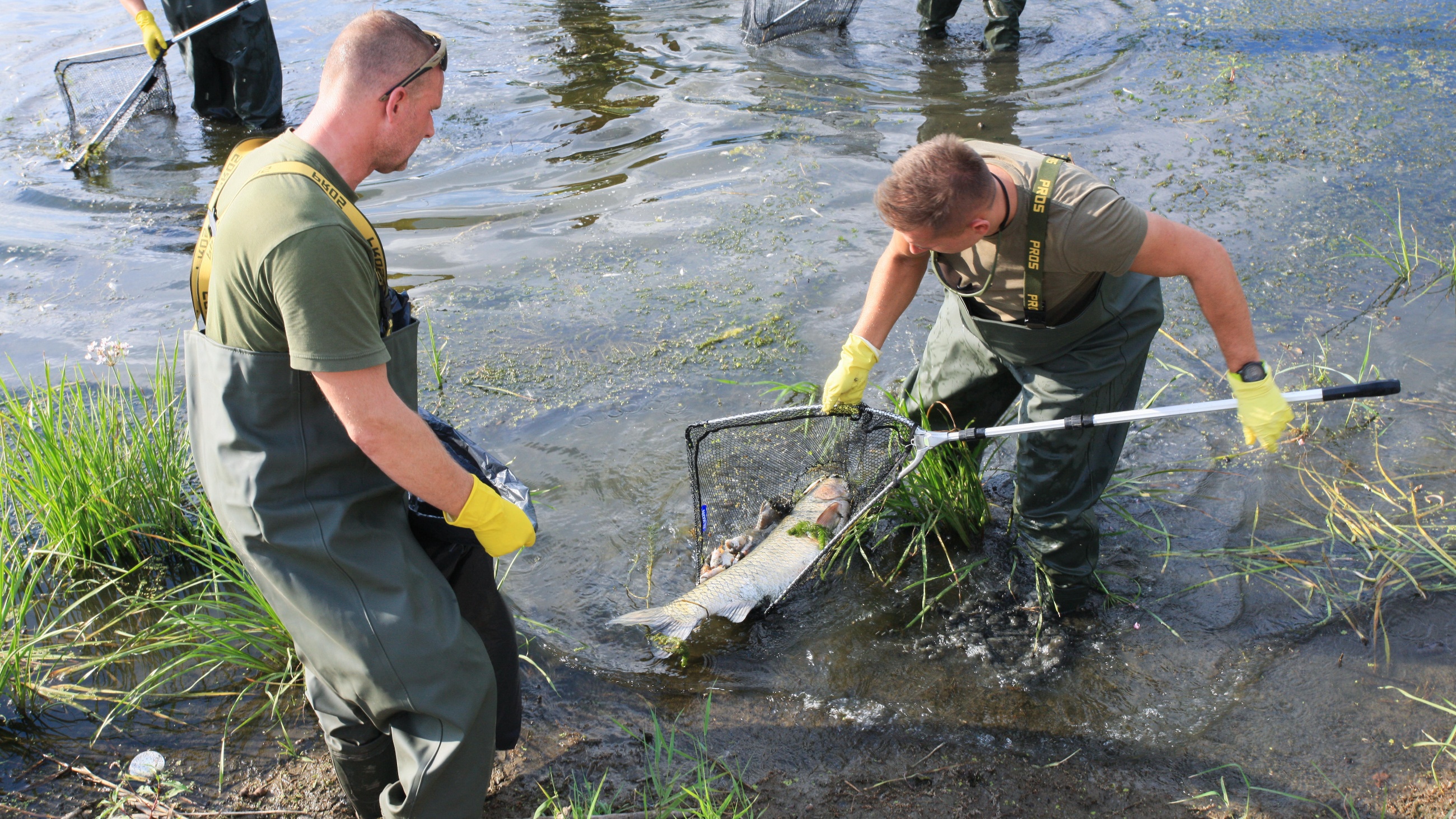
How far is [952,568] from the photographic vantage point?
3.48 meters

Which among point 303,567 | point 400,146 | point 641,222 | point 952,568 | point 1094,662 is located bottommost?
point 1094,662

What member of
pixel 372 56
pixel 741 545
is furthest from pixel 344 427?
pixel 741 545

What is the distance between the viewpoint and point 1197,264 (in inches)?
107

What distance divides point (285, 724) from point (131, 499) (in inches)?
41.8

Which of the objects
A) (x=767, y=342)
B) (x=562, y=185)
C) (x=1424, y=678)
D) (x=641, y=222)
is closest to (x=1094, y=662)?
(x=1424, y=678)

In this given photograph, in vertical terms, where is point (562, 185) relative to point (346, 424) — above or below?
below

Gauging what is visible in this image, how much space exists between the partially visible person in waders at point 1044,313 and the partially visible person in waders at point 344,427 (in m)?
1.43

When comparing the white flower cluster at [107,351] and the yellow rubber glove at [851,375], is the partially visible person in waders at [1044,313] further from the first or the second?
the white flower cluster at [107,351]

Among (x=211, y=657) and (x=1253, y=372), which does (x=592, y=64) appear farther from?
(x=1253, y=372)

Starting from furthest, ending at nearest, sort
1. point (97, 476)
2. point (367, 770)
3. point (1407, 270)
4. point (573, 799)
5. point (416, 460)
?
point (1407, 270)
point (97, 476)
point (573, 799)
point (367, 770)
point (416, 460)

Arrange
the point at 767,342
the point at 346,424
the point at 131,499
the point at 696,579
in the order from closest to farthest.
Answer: the point at 346,424, the point at 131,499, the point at 696,579, the point at 767,342

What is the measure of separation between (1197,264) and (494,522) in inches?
85.8

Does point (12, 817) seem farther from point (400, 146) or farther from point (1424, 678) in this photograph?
point (1424, 678)

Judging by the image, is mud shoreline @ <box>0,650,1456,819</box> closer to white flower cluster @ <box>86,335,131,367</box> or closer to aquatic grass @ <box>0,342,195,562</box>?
aquatic grass @ <box>0,342,195,562</box>
